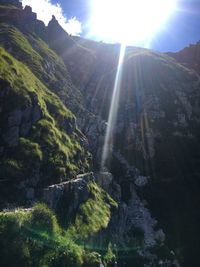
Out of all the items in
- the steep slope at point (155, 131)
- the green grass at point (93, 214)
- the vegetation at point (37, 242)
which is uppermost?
the steep slope at point (155, 131)

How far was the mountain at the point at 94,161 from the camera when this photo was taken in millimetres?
49688

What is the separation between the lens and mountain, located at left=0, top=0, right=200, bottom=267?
49688 mm

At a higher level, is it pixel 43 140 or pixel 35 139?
pixel 43 140

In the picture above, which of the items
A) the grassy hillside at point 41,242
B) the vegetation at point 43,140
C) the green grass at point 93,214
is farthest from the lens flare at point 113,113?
the grassy hillside at point 41,242

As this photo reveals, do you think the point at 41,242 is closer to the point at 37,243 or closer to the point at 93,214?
the point at 37,243

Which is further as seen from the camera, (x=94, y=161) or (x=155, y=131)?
(x=155, y=131)

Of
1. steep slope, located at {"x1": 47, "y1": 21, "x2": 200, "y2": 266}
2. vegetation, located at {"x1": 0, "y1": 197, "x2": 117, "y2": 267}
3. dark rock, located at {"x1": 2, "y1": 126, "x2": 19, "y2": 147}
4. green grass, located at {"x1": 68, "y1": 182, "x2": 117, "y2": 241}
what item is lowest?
vegetation, located at {"x1": 0, "y1": 197, "x2": 117, "y2": 267}

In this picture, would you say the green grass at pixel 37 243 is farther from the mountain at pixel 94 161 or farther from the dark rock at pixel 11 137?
the dark rock at pixel 11 137

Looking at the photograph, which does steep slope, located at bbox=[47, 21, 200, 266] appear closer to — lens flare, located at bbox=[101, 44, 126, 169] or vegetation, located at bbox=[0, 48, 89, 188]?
lens flare, located at bbox=[101, 44, 126, 169]

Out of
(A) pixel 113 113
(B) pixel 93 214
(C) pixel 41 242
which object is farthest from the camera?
(A) pixel 113 113

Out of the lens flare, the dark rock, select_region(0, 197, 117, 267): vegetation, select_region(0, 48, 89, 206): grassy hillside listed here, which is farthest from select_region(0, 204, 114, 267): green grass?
the lens flare

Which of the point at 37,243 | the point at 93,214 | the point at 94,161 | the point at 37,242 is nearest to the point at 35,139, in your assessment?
the point at 93,214

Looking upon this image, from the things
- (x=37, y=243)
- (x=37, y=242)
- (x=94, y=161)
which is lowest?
(x=37, y=243)

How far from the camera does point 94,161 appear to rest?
8981 centimetres
